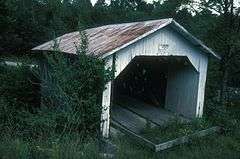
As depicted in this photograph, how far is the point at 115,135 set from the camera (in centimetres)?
1109

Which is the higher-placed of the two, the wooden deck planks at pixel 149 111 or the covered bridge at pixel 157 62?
the covered bridge at pixel 157 62

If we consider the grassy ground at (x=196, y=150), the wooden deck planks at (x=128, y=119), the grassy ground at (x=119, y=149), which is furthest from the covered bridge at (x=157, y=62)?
the grassy ground at (x=119, y=149)

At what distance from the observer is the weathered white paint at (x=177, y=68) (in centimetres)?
1098

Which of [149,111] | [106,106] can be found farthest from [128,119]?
[106,106]

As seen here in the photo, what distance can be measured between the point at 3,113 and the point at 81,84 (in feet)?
12.3

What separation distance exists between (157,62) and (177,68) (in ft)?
4.32

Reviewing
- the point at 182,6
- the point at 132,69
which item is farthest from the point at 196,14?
the point at 132,69

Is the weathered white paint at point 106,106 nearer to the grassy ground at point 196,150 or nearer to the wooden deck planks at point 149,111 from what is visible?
the grassy ground at point 196,150

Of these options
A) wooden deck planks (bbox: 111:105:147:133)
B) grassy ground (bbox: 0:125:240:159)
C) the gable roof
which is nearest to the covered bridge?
the gable roof

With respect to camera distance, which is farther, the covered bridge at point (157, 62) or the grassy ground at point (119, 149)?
the covered bridge at point (157, 62)

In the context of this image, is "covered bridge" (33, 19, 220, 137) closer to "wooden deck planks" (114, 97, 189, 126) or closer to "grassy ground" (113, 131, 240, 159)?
"wooden deck planks" (114, 97, 189, 126)

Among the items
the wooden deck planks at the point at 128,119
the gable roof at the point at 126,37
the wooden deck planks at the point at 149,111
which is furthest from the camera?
the wooden deck planks at the point at 149,111

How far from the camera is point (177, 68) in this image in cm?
1441

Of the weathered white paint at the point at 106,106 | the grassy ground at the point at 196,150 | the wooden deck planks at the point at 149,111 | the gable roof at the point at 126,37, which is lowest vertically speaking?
the wooden deck planks at the point at 149,111
